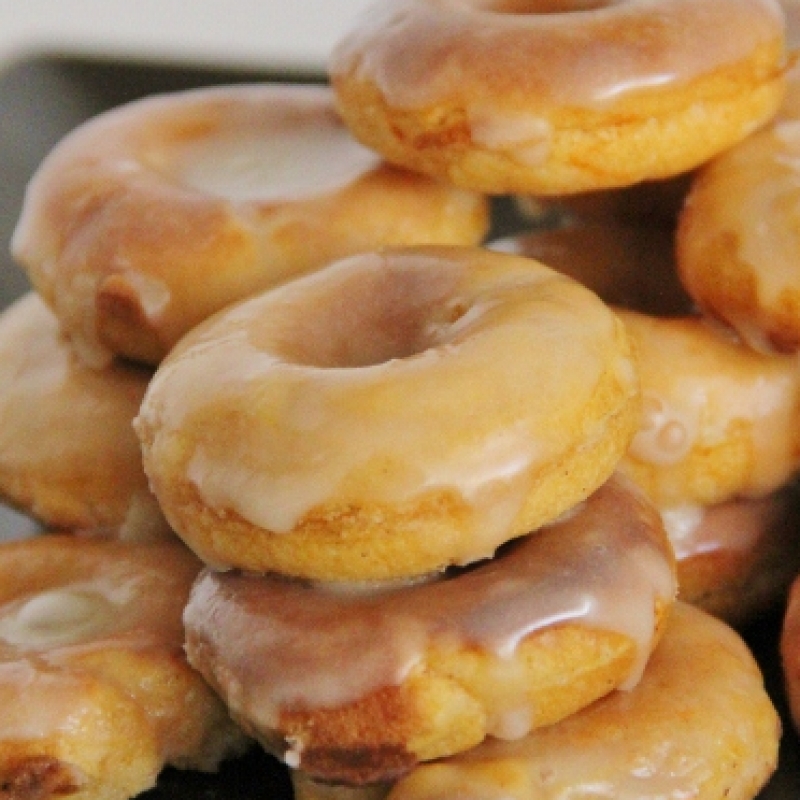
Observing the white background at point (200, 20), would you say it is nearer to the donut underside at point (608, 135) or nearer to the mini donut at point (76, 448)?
the mini donut at point (76, 448)

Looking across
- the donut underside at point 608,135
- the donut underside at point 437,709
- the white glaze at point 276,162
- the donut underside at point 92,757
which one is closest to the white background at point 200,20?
the white glaze at point 276,162

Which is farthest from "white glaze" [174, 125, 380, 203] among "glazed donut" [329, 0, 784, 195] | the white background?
the white background

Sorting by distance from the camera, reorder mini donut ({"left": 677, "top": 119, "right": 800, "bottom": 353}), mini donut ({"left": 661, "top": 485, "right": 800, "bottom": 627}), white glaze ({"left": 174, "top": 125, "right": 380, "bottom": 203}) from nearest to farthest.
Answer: mini donut ({"left": 677, "top": 119, "right": 800, "bottom": 353}), mini donut ({"left": 661, "top": 485, "right": 800, "bottom": 627}), white glaze ({"left": 174, "top": 125, "right": 380, "bottom": 203})

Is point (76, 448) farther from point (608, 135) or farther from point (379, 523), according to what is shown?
point (608, 135)

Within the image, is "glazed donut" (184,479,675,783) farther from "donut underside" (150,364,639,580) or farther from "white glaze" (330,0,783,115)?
"white glaze" (330,0,783,115)

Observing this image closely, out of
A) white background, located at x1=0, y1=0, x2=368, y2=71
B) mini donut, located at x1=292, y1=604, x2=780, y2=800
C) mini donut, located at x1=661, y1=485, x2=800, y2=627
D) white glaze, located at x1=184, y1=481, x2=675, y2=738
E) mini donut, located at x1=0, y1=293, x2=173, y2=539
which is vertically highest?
white glaze, located at x1=184, y1=481, x2=675, y2=738

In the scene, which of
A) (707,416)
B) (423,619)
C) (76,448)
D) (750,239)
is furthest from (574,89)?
(76,448)

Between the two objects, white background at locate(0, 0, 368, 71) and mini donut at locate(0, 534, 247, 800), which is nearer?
mini donut at locate(0, 534, 247, 800)

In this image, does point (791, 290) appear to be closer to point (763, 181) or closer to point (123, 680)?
point (763, 181)
